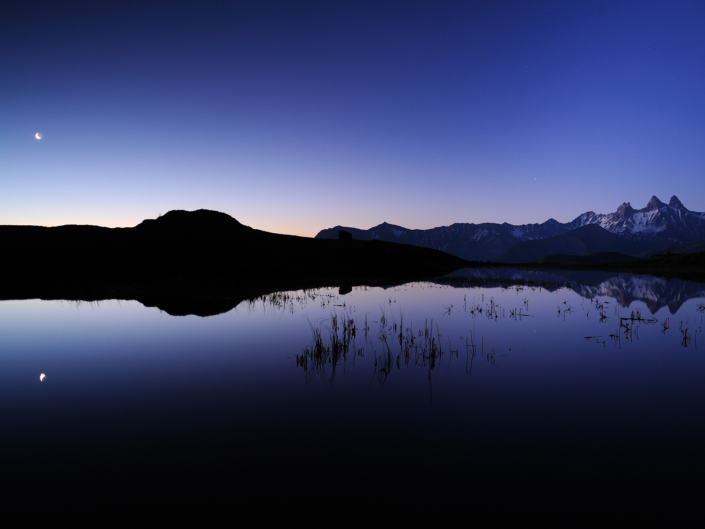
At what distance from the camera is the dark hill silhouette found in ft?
232

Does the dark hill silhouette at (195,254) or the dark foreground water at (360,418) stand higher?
the dark hill silhouette at (195,254)

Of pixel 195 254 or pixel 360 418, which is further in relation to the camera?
pixel 195 254

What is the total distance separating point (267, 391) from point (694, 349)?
18.6 m

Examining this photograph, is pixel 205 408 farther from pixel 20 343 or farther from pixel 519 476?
pixel 20 343

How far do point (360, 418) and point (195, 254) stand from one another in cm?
10183

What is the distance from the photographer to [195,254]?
99312 mm

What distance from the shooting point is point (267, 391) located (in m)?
10.8

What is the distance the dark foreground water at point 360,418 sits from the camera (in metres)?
6.24

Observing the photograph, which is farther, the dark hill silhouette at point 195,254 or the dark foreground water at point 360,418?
the dark hill silhouette at point 195,254

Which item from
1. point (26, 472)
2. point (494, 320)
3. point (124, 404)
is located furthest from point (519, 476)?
point (494, 320)

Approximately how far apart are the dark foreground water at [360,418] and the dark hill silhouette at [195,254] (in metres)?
46.0

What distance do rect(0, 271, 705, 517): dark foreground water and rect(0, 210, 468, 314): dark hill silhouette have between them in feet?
151

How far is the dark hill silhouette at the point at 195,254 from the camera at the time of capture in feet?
232

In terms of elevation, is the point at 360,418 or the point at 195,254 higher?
the point at 195,254
